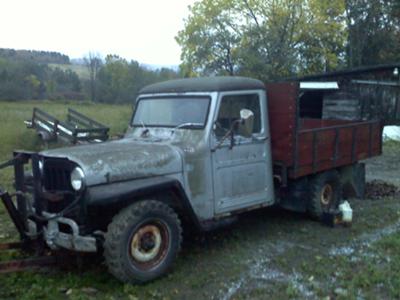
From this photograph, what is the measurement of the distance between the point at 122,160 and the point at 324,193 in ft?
13.4

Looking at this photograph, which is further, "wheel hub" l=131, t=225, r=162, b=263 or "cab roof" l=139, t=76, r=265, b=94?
"cab roof" l=139, t=76, r=265, b=94

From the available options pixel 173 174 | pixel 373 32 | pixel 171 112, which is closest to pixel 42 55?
pixel 373 32

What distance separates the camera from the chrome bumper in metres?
4.64

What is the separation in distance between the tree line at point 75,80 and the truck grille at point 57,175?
1148 inches

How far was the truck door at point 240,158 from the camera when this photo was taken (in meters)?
5.89

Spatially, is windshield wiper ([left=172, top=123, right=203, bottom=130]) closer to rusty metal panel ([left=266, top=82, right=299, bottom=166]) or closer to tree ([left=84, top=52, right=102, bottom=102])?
rusty metal panel ([left=266, top=82, right=299, bottom=166])

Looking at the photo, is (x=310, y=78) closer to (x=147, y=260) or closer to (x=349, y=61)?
A: (x=349, y=61)

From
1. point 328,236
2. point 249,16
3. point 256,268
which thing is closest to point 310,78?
point 249,16

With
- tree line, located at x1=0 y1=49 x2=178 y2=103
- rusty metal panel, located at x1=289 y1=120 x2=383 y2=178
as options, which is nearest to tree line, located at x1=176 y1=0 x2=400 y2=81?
tree line, located at x1=0 y1=49 x2=178 y2=103

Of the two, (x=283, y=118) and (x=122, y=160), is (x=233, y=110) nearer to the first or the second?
(x=283, y=118)

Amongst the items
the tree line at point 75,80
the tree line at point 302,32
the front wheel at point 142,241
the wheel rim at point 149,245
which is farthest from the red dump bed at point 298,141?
the tree line at point 75,80

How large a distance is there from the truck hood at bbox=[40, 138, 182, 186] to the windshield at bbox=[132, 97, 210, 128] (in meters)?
0.52

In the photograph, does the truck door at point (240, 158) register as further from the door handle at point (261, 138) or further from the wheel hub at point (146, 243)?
the wheel hub at point (146, 243)

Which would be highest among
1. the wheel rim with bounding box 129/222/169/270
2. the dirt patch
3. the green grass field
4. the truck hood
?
the truck hood
